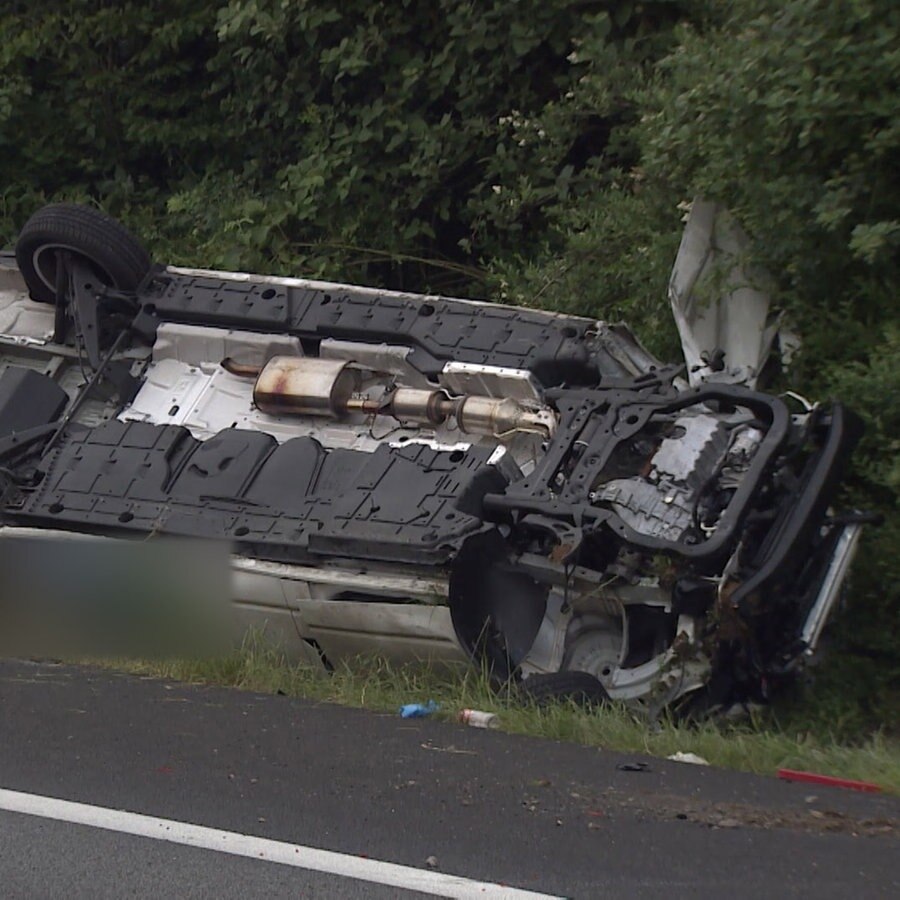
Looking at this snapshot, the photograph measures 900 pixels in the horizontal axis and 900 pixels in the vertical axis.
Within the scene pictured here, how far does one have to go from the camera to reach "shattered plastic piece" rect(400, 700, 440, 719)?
5688 millimetres

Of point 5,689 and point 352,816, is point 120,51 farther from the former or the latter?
point 352,816

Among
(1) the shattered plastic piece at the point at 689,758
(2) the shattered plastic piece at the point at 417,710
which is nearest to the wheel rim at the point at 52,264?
(2) the shattered plastic piece at the point at 417,710

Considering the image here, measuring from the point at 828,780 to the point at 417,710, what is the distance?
1.59 meters

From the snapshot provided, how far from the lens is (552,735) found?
5.44m

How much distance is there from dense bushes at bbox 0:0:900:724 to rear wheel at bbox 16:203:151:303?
2494 millimetres

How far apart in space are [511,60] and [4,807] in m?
7.20

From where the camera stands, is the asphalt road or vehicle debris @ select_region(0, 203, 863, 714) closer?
the asphalt road

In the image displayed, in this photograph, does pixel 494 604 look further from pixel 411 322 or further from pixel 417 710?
pixel 411 322

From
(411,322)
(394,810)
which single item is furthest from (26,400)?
(394,810)

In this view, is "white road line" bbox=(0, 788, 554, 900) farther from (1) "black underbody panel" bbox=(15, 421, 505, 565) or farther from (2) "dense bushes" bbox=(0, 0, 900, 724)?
(2) "dense bushes" bbox=(0, 0, 900, 724)

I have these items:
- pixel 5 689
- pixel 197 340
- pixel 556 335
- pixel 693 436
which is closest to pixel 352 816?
pixel 5 689

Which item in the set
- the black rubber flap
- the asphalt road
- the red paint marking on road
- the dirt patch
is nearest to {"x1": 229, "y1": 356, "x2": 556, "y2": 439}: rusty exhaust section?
the black rubber flap

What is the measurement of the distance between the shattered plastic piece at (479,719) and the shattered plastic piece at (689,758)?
697 mm

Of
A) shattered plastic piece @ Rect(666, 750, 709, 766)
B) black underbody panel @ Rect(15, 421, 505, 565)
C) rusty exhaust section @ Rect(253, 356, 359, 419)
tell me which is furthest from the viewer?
rusty exhaust section @ Rect(253, 356, 359, 419)
